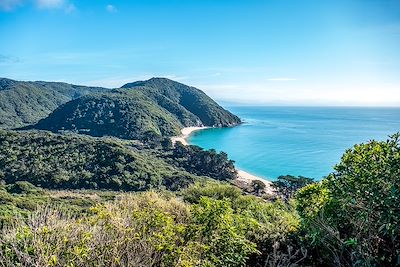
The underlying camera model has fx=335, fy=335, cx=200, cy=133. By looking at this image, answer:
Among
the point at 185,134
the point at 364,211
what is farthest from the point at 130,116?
the point at 364,211

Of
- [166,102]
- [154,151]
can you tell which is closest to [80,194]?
[154,151]

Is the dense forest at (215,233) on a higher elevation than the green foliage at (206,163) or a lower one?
higher

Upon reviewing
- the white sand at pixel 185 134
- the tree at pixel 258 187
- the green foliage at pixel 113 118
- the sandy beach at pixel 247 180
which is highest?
the green foliage at pixel 113 118

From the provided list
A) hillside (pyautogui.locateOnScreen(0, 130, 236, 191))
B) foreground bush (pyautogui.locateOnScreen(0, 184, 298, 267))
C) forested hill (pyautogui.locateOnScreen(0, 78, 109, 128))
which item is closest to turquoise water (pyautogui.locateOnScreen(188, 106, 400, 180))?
hillside (pyautogui.locateOnScreen(0, 130, 236, 191))

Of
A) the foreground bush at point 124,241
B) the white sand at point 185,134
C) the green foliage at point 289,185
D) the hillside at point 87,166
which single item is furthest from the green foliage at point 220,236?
the white sand at point 185,134

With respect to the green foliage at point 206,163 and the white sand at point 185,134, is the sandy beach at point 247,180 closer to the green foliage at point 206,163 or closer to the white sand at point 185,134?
the green foliage at point 206,163

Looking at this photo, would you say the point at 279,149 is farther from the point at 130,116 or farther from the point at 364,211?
the point at 364,211

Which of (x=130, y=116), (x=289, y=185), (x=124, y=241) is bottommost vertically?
(x=289, y=185)
